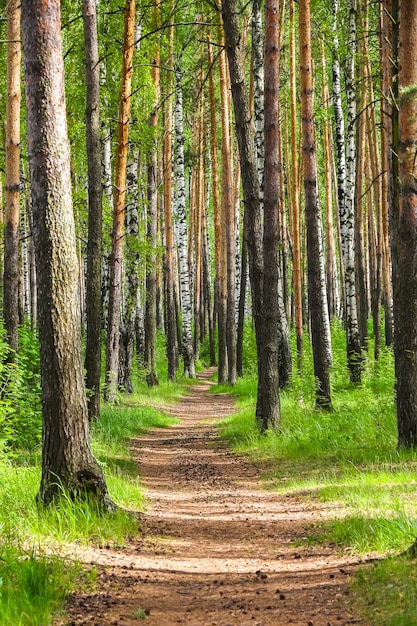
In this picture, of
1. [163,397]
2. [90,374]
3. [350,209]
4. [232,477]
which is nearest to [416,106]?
[232,477]

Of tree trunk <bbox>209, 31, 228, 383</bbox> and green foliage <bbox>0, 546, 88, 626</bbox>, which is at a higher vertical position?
tree trunk <bbox>209, 31, 228, 383</bbox>

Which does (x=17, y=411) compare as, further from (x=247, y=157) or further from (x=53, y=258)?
(x=247, y=157)

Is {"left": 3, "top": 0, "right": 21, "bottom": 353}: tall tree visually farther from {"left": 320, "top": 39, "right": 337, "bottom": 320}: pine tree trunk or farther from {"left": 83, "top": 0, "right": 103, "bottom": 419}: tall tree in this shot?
{"left": 320, "top": 39, "right": 337, "bottom": 320}: pine tree trunk

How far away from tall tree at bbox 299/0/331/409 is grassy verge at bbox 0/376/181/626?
4.49 m

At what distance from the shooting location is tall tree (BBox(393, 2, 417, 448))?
7.88 metres

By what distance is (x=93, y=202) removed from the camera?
38.1 feet

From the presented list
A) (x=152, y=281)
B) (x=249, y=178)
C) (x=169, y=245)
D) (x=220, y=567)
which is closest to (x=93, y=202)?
(x=249, y=178)

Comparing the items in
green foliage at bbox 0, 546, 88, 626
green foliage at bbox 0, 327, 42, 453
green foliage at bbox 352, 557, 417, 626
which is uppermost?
green foliage at bbox 0, 327, 42, 453

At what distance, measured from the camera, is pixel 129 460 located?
955cm

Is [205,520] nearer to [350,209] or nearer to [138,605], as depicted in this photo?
[138,605]

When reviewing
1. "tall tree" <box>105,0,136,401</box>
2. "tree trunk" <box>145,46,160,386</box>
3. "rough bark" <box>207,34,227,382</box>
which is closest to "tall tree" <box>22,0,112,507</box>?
"tall tree" <box>105,0,136,401</box>

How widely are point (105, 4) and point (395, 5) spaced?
10252mm

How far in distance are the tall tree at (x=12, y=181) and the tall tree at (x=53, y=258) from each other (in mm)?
6626

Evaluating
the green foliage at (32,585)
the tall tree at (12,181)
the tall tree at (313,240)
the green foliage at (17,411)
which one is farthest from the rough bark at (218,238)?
the green foliage at (32,585)
